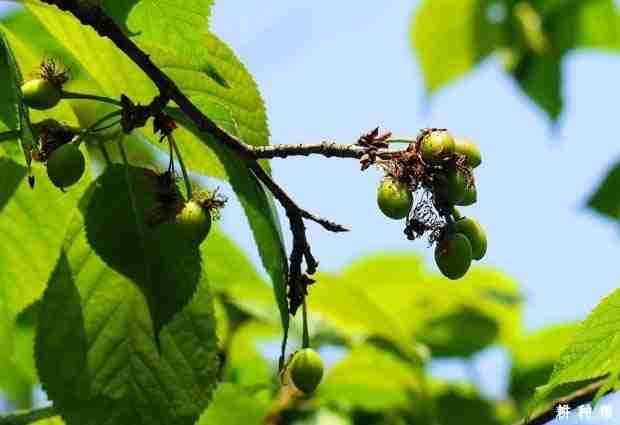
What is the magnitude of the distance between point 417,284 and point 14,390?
187 centimetres

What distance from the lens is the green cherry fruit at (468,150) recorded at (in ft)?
7.19

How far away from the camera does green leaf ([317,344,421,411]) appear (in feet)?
14.2

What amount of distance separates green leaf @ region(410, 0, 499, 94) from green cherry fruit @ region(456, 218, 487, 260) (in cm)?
338

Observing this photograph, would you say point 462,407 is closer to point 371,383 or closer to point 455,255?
Result: point 371,383

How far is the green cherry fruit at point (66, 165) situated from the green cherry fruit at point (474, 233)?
2.52 ft

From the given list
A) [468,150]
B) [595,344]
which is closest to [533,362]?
[595,344]

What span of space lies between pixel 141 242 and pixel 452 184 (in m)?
0.71

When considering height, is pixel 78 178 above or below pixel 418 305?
below

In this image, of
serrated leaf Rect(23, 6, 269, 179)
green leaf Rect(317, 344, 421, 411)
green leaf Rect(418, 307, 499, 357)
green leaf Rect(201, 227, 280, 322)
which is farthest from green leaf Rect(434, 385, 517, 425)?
serrated leaf Rect(23, 6, 269, 179)

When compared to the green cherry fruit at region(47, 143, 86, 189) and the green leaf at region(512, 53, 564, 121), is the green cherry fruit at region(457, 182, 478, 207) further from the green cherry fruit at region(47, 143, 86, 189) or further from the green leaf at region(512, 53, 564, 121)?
the green leaf at region(512, 53, 564, 121)

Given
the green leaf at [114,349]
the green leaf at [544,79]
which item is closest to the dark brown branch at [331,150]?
the green leaf at [114,349]

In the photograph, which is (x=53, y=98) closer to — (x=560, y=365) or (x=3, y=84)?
(x=3, y=84)

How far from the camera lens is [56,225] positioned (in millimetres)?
2854

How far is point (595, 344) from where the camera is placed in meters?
2.20
